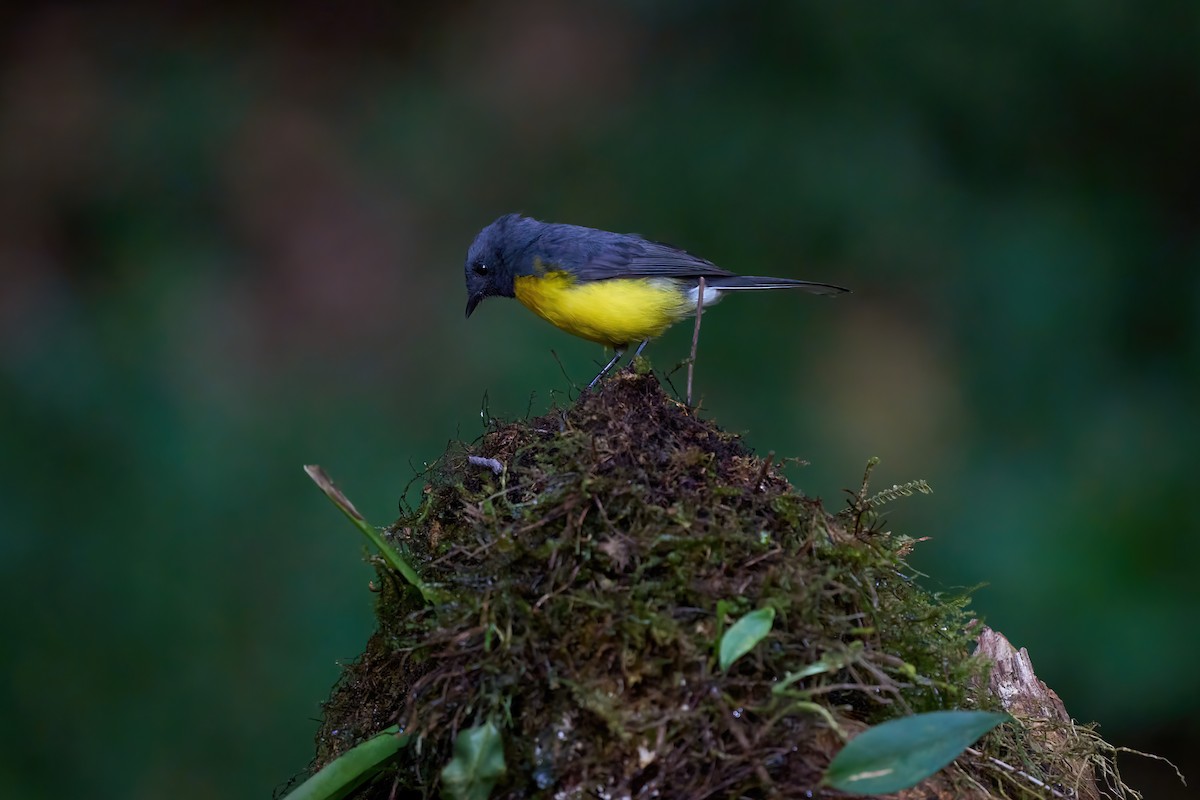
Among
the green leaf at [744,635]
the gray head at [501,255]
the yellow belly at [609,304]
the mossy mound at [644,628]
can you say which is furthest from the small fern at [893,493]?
the gray head at [501,255]

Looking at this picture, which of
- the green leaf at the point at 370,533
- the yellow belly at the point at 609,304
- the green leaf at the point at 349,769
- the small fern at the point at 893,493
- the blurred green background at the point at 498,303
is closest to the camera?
the green leaf at the point at 349,769

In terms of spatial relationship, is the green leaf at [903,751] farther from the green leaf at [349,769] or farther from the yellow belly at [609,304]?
the yellow belly at [609,304]

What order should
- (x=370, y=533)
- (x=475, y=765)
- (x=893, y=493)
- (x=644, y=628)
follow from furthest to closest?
1. (x=893, y=493)
2. (x=370, y=533)
3. (x=644, y=628)
4. (x=475, y=765)

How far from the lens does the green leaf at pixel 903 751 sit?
2.00 metres

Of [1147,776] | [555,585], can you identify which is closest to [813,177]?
[1147,776]

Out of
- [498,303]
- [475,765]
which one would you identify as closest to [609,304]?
[498,303]

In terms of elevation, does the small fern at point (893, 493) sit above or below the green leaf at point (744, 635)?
below

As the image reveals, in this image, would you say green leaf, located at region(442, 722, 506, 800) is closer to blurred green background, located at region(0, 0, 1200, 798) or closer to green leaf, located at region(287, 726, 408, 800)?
green leaf, located at region(287, 726, 408, 800)

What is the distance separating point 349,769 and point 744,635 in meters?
0.86

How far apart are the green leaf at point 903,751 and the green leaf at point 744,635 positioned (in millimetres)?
264

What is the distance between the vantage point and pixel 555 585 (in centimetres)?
239

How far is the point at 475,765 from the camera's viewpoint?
6.95 ft

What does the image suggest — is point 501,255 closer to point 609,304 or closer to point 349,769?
point 609,304

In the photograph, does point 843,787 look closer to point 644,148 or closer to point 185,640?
point 185,640
